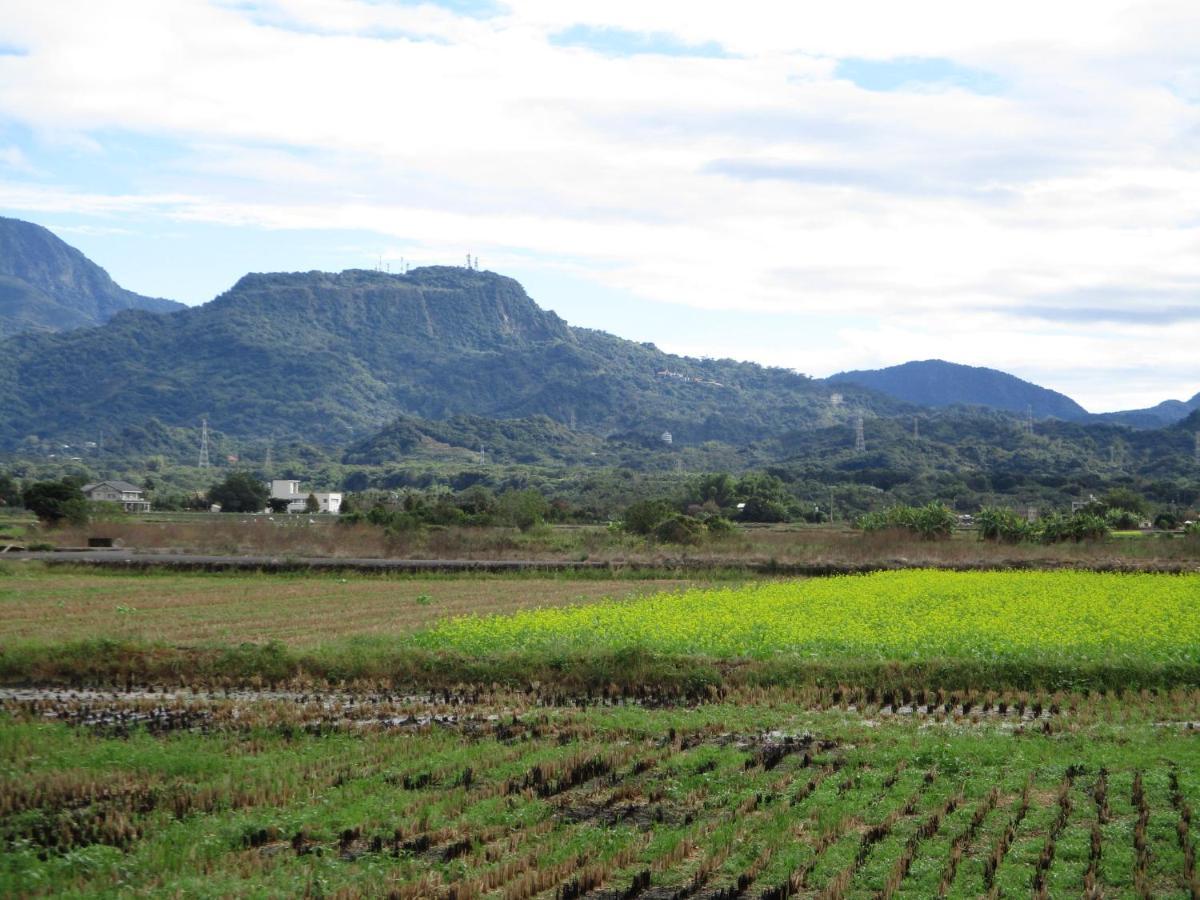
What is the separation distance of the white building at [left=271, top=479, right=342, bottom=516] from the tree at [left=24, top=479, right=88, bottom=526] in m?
35.4

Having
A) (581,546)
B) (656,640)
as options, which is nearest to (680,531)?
(581,546)

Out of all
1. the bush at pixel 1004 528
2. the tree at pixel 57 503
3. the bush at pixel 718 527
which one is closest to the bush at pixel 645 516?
the bush at pixel 718 527

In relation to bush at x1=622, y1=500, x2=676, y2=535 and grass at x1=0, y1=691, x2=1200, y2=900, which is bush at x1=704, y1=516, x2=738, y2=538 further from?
grass at x1=0, y1=691, x2=1200, y2=900

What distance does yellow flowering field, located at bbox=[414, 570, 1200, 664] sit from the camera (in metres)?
20.3

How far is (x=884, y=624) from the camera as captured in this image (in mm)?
23906

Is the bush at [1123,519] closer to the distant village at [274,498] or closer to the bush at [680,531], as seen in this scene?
the bush at [680,531]

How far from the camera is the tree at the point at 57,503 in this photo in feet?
197

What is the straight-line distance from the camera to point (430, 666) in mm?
20219

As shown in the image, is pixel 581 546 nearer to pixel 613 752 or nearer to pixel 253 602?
pixel 253 602

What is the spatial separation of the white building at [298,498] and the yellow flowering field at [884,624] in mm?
72646

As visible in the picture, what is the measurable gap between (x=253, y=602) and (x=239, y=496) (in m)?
63.4

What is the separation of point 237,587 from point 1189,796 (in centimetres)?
2970

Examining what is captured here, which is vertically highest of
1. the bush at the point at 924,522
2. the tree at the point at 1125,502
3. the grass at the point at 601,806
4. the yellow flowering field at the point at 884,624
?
the tree at the point at 1125,502

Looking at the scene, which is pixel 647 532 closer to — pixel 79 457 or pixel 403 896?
pixel 403 896
